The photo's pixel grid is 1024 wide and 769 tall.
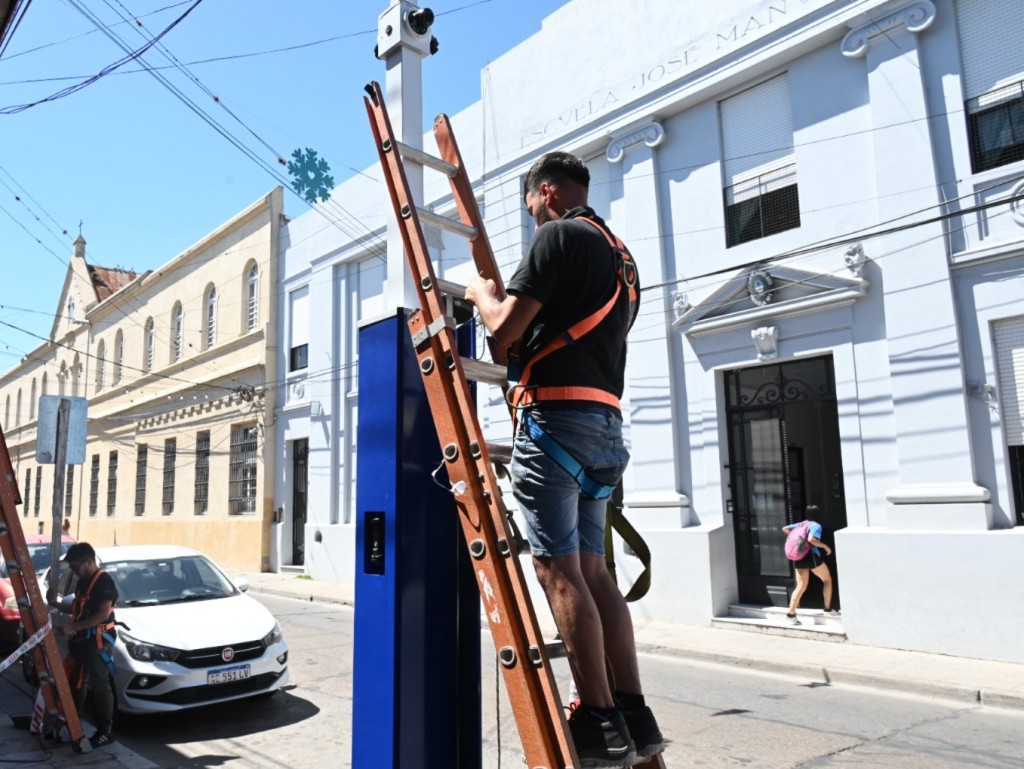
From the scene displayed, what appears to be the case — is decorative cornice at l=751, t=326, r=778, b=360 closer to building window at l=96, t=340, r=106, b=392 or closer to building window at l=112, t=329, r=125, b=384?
building window at l=112, t=329, r=125, b=384

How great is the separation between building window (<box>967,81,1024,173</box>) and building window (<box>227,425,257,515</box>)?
18.3 m

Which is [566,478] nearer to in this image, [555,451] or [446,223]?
[555,451]

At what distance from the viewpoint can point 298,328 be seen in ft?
73.2

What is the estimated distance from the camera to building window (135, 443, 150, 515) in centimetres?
2845

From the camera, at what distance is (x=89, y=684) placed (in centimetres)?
685

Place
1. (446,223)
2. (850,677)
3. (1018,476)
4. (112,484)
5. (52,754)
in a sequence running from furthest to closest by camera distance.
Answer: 1. (112,484)
2. (1018,476)
3. (850,677)
4. (52,754)
5. (446,223)

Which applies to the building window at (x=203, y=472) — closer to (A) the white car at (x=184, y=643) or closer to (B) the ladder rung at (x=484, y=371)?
(A) the white car at (x=184, y=643)

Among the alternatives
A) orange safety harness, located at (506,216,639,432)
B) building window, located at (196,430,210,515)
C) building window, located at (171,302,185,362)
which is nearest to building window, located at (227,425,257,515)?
building window, located at (196,430,210,515)

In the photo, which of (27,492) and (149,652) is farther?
(27,492)

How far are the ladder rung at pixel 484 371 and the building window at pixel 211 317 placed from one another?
78.8 feet

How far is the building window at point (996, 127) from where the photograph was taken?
32.3 ft

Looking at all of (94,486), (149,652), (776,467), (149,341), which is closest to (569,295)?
(149,652)

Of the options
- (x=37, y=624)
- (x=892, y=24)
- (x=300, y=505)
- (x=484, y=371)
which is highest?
(x=892, y=24)

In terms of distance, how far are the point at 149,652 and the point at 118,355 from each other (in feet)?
91.2
